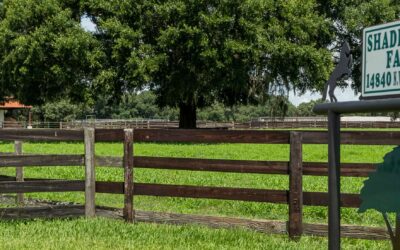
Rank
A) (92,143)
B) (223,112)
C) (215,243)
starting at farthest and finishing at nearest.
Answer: (223,112) → (92,143) → (215,243)

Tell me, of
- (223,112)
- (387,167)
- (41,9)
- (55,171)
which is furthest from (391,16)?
(223,112)

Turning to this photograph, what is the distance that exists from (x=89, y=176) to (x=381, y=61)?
6500mm

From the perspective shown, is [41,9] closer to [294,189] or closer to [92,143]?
[92,143]

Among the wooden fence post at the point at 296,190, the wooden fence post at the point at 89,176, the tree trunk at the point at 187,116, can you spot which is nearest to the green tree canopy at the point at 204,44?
the tree trunk at the point at 187,116

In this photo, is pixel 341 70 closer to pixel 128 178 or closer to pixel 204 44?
pixel 128 178

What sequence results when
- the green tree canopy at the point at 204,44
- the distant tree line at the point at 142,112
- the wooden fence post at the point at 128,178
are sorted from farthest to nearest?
the distant tree line at the point at 142,112 < the green tree canopy at the point at 204,44 < the wooden fence post at the point at 128,178

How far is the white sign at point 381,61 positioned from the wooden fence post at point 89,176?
6.31 m

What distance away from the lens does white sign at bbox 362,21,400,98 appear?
3115 mm

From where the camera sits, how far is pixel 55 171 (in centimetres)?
1645

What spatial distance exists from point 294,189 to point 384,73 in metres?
4.67

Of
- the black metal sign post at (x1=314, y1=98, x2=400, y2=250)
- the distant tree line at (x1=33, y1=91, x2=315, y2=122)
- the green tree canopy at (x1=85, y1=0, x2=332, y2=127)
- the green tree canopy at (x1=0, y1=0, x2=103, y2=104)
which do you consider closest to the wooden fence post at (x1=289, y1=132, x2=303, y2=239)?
the black metal sign post at (x1=314, y1=98, x2=400, y2=250)

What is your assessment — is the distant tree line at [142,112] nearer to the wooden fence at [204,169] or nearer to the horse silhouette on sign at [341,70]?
the wooden fence at [204,169]

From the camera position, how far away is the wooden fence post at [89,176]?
8945 mm

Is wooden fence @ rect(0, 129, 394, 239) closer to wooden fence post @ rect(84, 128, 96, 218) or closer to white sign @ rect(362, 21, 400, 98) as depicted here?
wooden fence post @ rect(84, 128, 96, 218)
